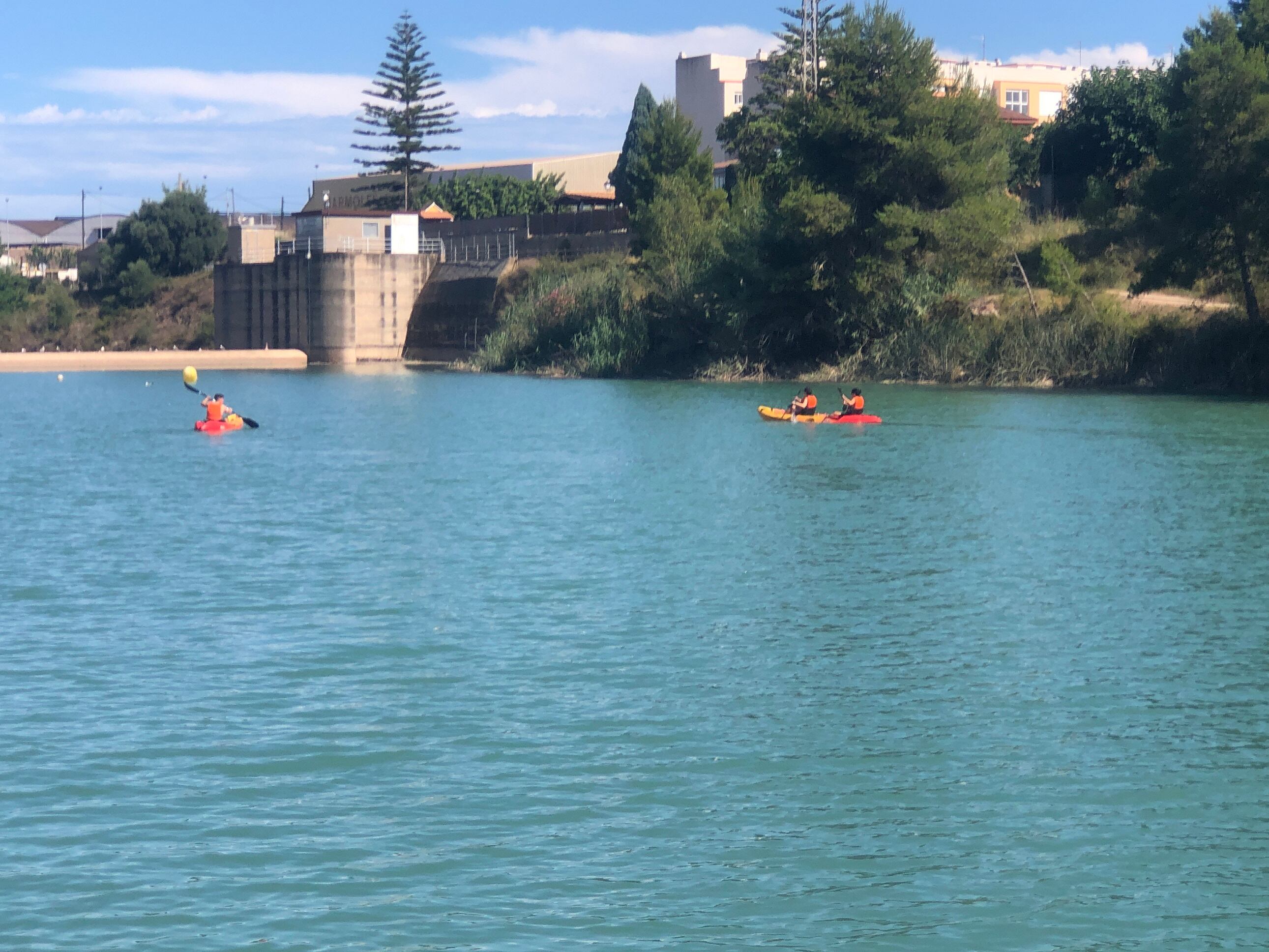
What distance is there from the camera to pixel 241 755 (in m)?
11.2

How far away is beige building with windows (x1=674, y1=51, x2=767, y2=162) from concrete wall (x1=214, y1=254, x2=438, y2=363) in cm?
2941

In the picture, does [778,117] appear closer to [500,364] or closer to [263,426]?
[500,364]

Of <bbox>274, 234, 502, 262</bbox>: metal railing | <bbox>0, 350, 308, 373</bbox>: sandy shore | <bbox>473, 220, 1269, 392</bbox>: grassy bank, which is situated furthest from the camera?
<bbox>0, 350, 308, 373</bbox>: sandy shore

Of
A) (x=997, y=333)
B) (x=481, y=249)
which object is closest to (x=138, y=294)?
(x=481, y=249)

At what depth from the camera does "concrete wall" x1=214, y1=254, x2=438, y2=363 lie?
81.8 meters

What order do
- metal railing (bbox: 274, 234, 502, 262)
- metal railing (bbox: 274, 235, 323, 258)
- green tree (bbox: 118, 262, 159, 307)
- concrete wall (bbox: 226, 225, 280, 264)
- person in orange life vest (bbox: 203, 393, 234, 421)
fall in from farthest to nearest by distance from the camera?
green tree (bbox: 118, 262, 159, 307) < concrete wall (bbox: 226, 225, 280, 264) < metal railing (bbox: 274, 235, 323, 258) < metal railing (bbox: 274, 234, 502, 262) < person in orange life vest (bbox: 203, 393, 234, 421)

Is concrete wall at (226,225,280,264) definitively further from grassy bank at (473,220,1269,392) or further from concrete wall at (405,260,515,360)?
grassy bank at (473,220,1269,392)

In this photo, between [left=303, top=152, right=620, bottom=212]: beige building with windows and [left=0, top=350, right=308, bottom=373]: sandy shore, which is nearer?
[left=0, top=350, right=308, bottom=373]: sandy shore

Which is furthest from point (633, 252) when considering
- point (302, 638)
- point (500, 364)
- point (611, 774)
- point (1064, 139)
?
point (611, 774)

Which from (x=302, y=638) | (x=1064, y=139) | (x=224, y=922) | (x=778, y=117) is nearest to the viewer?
(x=224, y=922)

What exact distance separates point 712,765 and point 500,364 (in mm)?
62349

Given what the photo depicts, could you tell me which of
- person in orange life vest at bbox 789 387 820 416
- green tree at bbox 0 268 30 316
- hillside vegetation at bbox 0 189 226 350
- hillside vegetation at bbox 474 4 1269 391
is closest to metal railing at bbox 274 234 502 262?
hillside vegetation at bbox 0 189 226 350

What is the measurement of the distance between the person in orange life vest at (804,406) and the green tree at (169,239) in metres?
70.6

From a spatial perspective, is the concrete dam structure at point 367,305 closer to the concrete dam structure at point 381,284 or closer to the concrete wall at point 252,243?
the concrete dam structure at point 381,284
